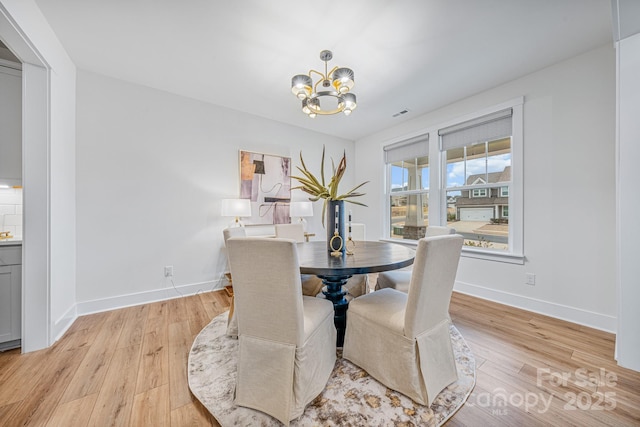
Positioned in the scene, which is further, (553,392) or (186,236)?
(186,236)

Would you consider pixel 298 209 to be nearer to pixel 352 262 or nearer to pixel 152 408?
pixel 352 262

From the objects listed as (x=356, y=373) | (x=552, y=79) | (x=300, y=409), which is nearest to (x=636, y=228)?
(x=552, y=79)

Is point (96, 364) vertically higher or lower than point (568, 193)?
lower

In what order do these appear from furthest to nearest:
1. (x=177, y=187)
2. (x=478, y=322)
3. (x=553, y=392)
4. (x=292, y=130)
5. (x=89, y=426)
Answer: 1. (x=292, y=130)
2. (x=177, y=187)
3. (x=478, y=322)
4. (x=553, y=392)
5. (x=89, y=426)

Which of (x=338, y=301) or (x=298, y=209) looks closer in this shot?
(x=338, y=301)

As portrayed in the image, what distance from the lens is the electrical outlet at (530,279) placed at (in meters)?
2.53

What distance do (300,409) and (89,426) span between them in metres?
1.07

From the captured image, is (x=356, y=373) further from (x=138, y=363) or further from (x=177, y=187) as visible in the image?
(x=177, y=187)

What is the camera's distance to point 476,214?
3137 millimetres

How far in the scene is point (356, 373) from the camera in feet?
Answer: 5.10

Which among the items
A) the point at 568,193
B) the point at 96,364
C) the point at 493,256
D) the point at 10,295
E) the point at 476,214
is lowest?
the point at 96,364

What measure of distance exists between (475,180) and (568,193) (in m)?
0.91

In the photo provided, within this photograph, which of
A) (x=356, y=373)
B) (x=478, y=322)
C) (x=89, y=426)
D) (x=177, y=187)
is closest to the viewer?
(x=89, y=426)

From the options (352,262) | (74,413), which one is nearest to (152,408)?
(74,413)
